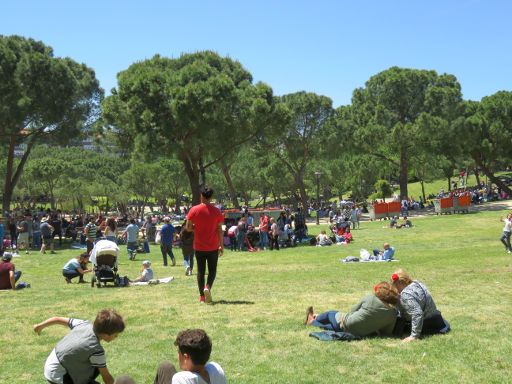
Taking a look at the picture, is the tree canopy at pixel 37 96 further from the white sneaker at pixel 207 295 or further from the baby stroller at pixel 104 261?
the white sneaker at pixel 207 295

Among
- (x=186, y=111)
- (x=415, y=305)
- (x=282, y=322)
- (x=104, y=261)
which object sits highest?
(x=186, y=111)

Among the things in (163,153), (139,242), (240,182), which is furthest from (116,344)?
(240,182)

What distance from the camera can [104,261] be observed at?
11.8 meters

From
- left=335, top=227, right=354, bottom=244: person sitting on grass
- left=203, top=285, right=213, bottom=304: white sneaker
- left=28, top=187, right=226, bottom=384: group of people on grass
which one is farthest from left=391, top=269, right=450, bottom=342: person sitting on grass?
left=335, top=227, right=354, bottom=244: person sitting on grass

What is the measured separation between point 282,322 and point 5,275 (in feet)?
23.5

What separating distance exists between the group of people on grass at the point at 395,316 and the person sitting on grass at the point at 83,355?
3.22 m

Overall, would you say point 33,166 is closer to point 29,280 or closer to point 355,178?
point 355,178

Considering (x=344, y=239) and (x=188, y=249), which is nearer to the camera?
(x=188, y=249)

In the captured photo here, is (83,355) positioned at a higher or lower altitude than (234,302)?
higher

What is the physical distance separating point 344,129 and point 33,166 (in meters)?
34.6

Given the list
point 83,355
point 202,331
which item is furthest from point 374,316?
point 83,355

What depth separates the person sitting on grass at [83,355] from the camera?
13.9 ft

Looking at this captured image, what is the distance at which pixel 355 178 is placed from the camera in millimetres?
66688

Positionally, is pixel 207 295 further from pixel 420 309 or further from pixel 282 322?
pixel 420 309
